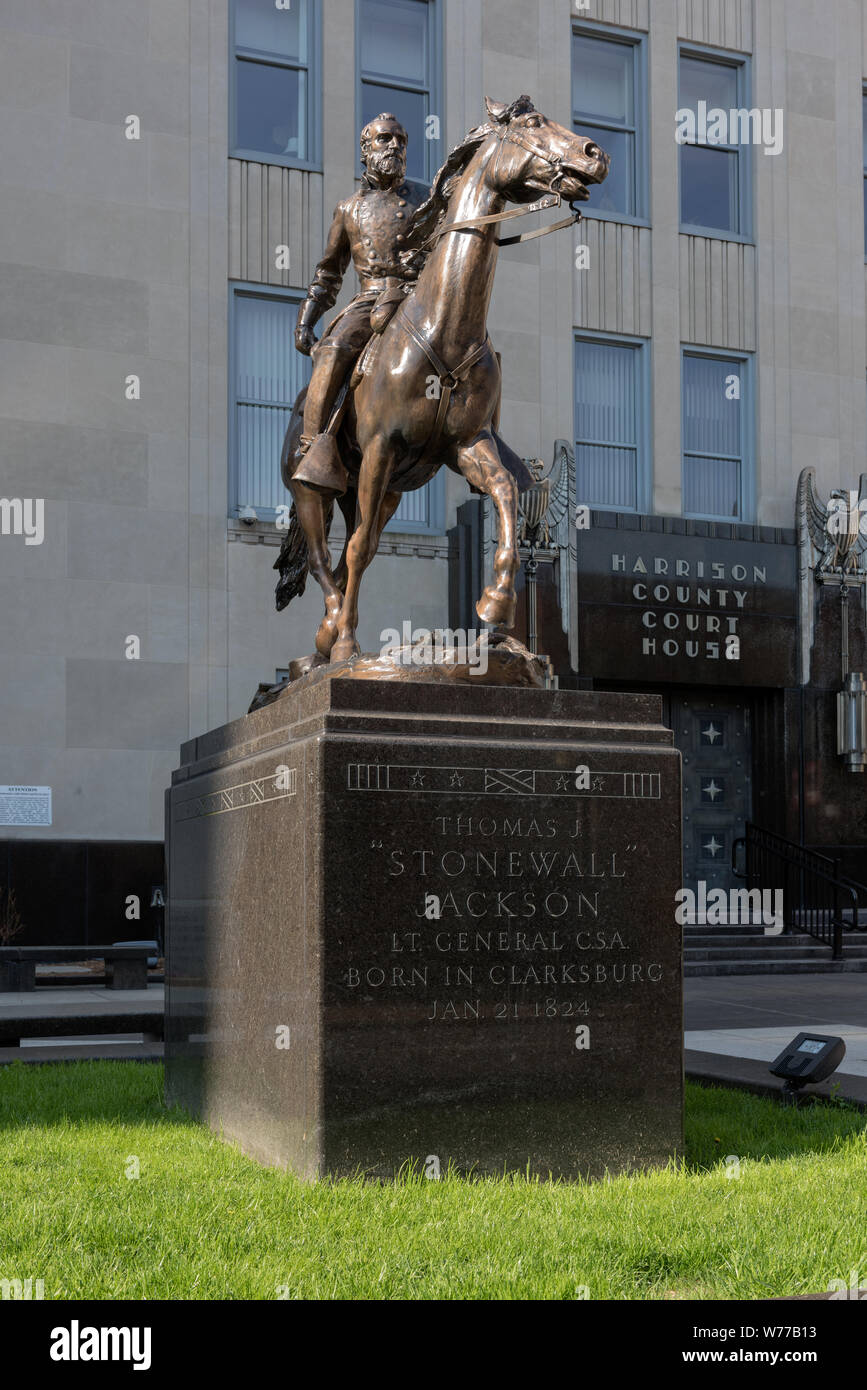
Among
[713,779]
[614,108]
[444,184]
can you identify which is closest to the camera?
[444,184]

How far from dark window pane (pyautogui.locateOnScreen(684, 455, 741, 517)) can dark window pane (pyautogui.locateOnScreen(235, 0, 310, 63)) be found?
26.4ft

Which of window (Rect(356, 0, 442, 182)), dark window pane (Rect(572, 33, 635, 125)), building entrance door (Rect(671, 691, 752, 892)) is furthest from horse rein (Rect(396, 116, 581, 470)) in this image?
dark window pane (Rect(572, 33, 635, 125))

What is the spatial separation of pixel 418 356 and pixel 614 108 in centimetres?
1707

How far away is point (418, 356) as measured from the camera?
6.99 meters

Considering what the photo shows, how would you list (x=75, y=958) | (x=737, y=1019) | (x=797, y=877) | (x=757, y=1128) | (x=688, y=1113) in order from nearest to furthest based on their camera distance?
(x=757, y=1128) < (x=688, y=1113) < (x=737, y=1019) < (x=75, y=958) < (x=797, y=877)

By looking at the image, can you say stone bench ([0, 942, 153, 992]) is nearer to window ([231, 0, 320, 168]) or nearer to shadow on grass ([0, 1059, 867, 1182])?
shadow on grass ([0, 1059, 867, 1182])

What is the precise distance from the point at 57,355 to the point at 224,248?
2.77 m

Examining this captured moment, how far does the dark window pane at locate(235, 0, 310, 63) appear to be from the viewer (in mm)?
20016

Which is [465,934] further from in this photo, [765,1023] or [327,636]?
[765,1023]

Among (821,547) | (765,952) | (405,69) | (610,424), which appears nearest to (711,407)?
(610,424)

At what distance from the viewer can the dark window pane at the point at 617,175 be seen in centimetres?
2197

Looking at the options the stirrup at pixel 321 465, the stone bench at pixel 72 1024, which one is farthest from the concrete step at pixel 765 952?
the stirrup at pixel 321 465

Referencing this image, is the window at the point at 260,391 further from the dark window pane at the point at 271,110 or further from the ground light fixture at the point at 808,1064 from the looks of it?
the ground light fixture at the point at 808,1064

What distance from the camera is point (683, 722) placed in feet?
69.9
